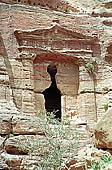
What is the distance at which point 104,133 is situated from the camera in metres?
8.80

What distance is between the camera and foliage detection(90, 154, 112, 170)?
7.39m

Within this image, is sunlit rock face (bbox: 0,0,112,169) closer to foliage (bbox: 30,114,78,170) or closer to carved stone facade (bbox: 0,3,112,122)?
carved stone facade (bbox: 0,3,112,122)

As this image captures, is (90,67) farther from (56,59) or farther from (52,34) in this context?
(52,34)

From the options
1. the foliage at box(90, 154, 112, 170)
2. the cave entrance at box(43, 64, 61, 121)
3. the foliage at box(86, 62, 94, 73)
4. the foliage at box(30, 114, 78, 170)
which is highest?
the foliage at box(90, 154, 112, 170)

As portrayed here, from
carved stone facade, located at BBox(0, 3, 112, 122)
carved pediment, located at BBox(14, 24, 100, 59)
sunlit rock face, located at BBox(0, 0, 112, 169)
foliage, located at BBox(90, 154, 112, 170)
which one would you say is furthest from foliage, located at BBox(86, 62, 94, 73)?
foliage, located at BBox(90, 154, 112, 170)

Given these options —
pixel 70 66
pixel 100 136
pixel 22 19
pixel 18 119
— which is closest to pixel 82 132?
pixel 18 119


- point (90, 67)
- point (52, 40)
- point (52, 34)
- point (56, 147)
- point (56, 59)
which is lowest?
point (56, 147)

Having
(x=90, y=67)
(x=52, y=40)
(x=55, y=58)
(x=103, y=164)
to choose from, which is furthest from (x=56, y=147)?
(x=52, y=40)

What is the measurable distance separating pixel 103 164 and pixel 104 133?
134 cm

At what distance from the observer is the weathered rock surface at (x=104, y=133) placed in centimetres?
868

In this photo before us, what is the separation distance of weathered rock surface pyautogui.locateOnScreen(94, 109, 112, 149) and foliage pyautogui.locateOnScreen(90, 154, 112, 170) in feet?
2.18

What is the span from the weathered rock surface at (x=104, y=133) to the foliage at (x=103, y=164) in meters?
0.66

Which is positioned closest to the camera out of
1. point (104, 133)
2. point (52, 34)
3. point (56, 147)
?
point (104, 133)

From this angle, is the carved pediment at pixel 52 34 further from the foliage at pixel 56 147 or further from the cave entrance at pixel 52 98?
the foliage at pixel 56 147
